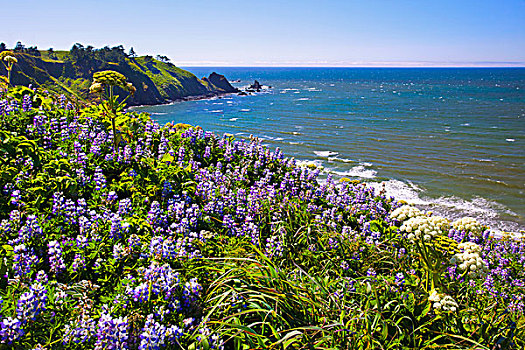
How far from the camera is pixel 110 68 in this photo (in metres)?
86.7

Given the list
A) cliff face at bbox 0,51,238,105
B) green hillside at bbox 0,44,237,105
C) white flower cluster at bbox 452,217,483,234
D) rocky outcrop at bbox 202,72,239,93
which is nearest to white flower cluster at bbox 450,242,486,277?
white flower cluster at bbox 452,217,483,234

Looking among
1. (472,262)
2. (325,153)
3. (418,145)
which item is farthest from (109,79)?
(418,145)

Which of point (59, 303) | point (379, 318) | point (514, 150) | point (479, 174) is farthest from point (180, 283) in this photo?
point (514, 150)

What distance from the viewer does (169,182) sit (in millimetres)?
4418

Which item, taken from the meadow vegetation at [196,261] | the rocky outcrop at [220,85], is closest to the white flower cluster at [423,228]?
the meadow vegetation at [196,261]

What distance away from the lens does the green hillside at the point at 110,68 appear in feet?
259

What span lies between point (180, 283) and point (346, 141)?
35.5 meters

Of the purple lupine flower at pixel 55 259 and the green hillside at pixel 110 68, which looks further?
the green hillside at pixel 110 68

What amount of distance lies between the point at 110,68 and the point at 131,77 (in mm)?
6832

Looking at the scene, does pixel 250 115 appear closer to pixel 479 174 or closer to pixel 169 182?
pixel 479 174

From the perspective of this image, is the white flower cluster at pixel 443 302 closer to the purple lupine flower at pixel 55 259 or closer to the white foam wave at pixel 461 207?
the purple lupine flower at pixel 55 259

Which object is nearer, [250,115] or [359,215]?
[359,215]

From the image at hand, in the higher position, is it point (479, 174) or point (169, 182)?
point (169, 182)

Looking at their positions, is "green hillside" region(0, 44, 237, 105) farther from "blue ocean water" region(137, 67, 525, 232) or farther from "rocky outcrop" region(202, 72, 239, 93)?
"blue ocean water" region(137, 67, 525, 232)
